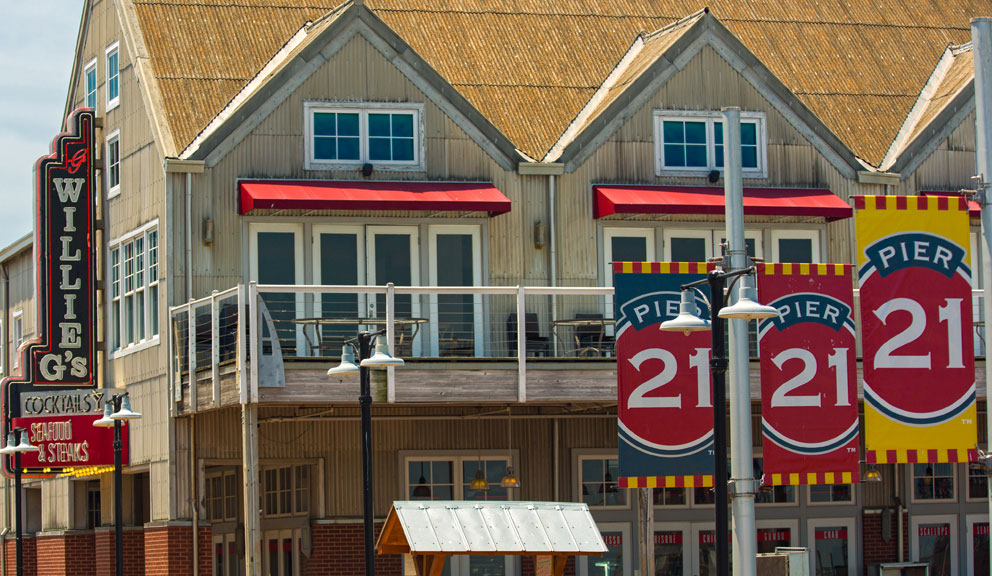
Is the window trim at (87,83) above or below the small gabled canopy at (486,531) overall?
above

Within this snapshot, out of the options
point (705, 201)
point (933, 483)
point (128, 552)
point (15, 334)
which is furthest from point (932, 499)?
point (15, 334)

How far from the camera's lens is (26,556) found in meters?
36.2

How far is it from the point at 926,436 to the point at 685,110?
9.55 metres

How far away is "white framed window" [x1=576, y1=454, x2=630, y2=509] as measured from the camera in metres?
28.1

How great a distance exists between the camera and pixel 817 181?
29156 mm

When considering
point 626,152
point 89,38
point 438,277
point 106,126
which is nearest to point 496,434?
point 438,277

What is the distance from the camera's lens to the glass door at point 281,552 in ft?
92.5

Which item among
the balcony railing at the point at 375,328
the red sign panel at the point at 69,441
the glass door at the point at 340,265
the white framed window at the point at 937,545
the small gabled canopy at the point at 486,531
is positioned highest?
the glass door at the point at 340,265

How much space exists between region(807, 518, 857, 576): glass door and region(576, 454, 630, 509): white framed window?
11.5ft

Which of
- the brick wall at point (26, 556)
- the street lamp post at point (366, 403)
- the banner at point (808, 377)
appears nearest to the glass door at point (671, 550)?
the banner at point (808, 377)

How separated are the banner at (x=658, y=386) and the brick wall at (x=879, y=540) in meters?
7.53

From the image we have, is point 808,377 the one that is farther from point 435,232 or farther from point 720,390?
point 435,232

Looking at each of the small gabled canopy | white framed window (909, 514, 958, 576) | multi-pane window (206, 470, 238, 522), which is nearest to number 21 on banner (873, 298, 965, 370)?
the small gabled canopy

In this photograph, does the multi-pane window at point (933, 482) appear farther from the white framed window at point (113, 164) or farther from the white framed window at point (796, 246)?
the white framed window at point (113, 164)
